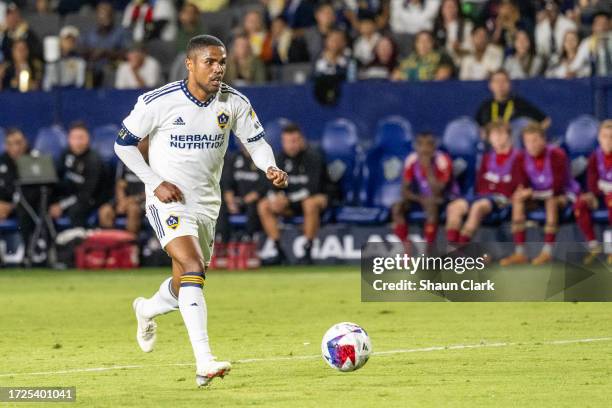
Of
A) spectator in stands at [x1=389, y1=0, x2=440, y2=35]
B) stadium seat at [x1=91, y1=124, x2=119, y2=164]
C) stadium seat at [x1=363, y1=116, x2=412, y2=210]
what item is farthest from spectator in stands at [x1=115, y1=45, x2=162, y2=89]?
stadium seat at [x1=363, y1=116, x2=412, y2=210]

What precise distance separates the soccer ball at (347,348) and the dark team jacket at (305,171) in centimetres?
1007

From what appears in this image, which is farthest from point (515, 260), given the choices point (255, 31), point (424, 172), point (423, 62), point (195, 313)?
point (195, 313)

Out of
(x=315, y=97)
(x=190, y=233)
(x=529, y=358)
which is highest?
(x=315, y=97)

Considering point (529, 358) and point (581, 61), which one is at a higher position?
point (581, 61)

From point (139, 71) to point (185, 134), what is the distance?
1244 cm

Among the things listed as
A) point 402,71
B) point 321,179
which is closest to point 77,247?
point 321,179

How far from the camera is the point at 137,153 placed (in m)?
9.60

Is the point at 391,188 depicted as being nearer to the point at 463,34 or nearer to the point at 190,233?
the point at 463,34

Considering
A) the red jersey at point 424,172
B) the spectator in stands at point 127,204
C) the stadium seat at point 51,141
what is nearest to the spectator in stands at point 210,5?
the stadium seat at point 51,141

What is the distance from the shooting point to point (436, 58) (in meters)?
20.3

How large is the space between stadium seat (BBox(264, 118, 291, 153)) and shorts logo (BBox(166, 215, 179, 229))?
34.2 feet

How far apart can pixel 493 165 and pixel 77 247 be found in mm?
5823

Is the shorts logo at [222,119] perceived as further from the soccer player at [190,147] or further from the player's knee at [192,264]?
the player's knee at [192,264]

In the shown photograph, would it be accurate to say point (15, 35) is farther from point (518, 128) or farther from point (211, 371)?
point (211, 371)
